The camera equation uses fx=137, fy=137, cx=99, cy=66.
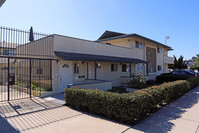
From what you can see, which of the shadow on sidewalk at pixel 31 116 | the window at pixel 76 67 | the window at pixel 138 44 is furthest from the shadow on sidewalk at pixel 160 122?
the window at pixel 138 44

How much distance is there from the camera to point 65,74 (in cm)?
1056

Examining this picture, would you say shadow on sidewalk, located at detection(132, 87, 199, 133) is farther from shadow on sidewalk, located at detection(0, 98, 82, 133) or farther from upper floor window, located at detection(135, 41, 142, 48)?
upper floor window, located at detection(135, 41, 142, 48)

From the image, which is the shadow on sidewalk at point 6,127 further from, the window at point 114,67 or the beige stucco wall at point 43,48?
the window at point 114,67

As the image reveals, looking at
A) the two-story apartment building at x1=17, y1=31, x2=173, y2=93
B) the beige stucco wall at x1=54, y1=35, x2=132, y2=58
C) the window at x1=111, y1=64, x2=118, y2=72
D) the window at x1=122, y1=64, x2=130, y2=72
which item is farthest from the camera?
the window at x1=122, y1=64, x2=130, y2=72

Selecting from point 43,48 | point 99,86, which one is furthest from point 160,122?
point 43,48

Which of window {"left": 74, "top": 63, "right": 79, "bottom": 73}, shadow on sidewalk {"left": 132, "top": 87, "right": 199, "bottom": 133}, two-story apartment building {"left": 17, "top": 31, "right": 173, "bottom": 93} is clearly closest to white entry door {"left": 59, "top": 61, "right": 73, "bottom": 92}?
two-story apartment building {"left": 17, "top": 31, "right": 173, "bottom": 93}

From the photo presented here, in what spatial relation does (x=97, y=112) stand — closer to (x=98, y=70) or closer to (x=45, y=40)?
(x=45, y=40)

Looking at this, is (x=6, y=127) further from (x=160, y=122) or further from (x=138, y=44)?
(x=138, y=44)

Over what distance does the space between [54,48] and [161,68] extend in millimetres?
22617

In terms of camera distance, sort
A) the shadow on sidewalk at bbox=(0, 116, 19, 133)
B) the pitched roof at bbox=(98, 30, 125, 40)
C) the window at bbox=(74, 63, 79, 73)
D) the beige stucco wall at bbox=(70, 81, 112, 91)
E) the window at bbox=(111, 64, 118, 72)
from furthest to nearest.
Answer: the pitched roof at bbox=(98, 30, 125, 40)
the window at bbox=(111, 64, 118, 72)
the window at bbox=(74, 63, 79, 73)
the beige stucco wall at bbox=(70, 81, 112, 91)
the shadow on sidewalk at bbox=(0, 116, 19, 133)

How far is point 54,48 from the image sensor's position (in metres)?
10.0

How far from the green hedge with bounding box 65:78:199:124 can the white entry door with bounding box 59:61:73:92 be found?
135 inches

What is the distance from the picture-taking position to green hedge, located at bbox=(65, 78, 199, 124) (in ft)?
15.4

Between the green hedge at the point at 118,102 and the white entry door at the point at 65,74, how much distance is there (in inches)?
135
